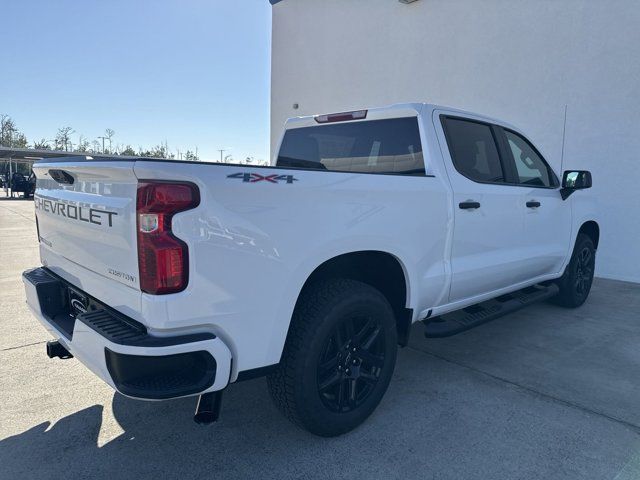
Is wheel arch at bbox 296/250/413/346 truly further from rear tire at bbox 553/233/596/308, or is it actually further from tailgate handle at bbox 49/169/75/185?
rear tire at bbox 553/233/596/308

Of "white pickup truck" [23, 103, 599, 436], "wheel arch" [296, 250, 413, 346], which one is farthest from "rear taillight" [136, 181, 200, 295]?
"wheel arch" [296, 250, 413, 346]

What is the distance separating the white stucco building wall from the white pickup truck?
395cm

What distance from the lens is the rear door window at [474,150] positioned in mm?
3267

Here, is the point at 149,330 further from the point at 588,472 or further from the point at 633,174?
the point at 633,174

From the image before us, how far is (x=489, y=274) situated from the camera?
A: 3.49 metres

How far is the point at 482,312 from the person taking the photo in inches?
142

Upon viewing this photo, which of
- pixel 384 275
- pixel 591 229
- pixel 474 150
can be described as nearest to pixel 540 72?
pixel 591 229

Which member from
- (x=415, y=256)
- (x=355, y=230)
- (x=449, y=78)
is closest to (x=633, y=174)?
(x=449, y=78)

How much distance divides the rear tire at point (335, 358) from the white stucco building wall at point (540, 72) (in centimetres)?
575

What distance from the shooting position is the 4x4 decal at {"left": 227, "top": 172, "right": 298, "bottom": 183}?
193cm

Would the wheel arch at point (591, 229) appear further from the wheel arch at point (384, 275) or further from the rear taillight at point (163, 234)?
the rear taillight at point (163, 234)

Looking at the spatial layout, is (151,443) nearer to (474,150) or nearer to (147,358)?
(147,358)

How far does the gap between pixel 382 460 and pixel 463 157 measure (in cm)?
211

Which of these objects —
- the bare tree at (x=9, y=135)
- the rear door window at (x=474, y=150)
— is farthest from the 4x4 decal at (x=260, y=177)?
the bare tree at (x=9, y=135)
